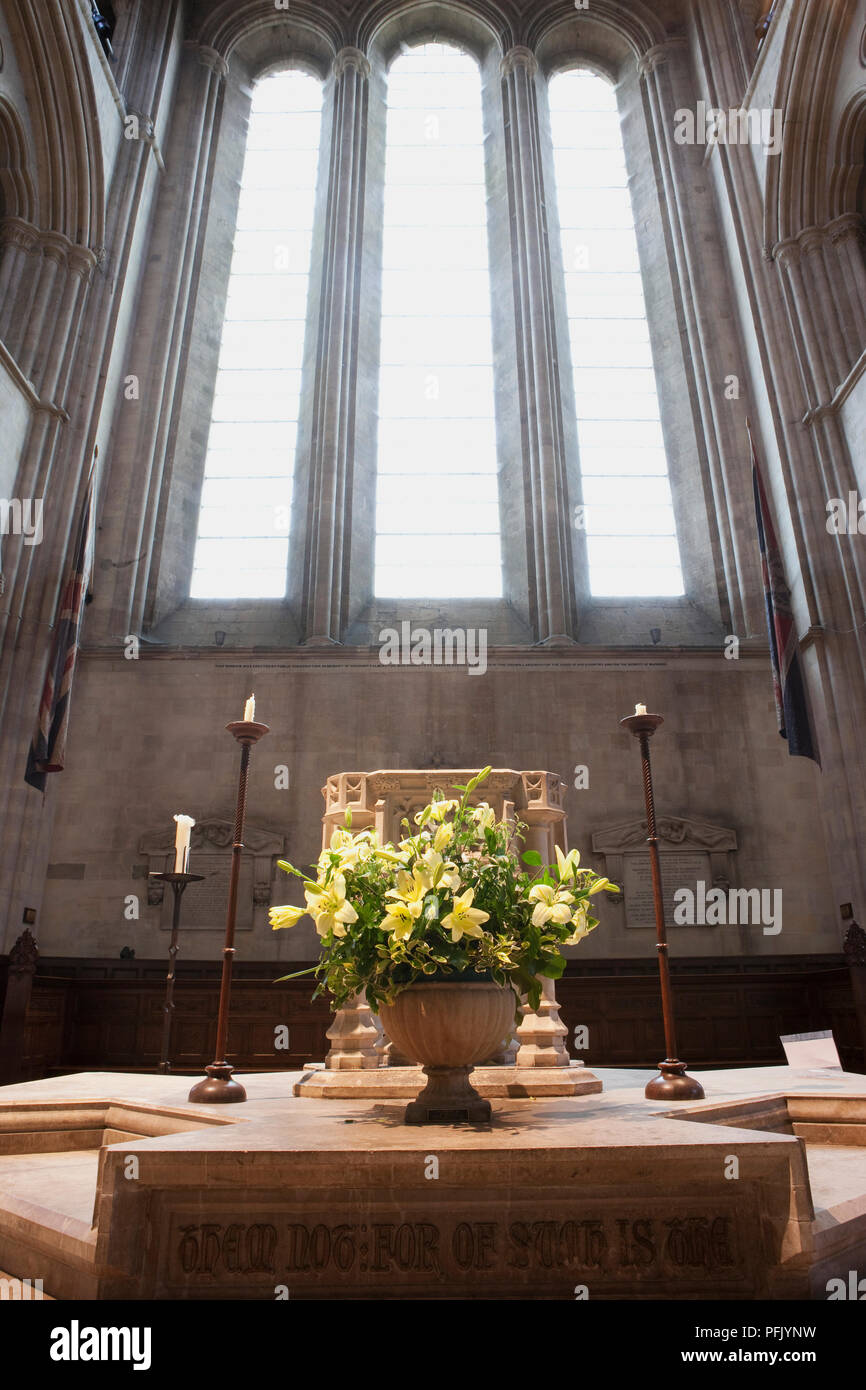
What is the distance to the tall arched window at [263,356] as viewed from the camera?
12086mm

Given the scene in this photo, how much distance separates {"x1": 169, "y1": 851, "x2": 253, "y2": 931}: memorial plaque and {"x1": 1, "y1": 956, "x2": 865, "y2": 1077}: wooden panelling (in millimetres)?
698

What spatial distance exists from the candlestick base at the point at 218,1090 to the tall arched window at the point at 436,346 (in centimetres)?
884

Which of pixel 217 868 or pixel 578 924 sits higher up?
pixel 217 868

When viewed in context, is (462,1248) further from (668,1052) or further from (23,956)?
(23,956)

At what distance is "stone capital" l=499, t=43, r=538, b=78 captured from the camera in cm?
1445

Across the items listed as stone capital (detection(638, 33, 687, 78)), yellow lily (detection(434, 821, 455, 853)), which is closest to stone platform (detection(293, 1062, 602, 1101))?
yellow lily (detection(434, 821, 455, 853))

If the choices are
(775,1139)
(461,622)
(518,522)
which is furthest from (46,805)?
(775,1139)

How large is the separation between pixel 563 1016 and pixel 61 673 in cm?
618

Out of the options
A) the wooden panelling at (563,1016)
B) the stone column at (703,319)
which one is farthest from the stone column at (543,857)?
the stone column at (703,319)

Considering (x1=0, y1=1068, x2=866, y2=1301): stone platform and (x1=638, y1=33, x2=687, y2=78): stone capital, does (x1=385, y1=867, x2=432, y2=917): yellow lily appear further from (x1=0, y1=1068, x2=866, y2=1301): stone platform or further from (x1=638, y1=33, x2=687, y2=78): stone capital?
(x1=638, y1=33, x2=687, y2=78): stone capital

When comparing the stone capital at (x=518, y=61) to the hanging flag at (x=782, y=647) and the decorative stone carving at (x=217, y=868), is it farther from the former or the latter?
the decorative stone carving at (x=217, y=868)

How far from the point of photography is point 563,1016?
8.72 meters

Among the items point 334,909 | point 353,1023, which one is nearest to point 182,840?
point 353,1023
